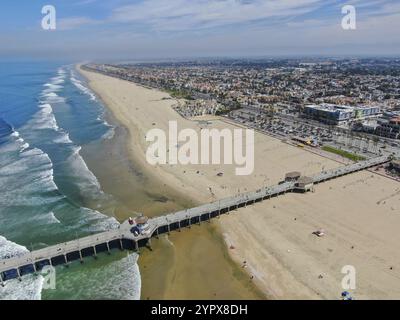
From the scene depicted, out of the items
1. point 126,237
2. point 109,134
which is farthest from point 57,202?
point 109,134

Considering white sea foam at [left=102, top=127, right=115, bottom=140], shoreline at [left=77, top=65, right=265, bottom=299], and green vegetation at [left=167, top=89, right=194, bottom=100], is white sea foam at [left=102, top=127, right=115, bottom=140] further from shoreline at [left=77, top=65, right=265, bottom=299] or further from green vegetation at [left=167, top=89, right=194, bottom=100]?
green vegetation at [left=167, top=89, right=194, bottom=100]

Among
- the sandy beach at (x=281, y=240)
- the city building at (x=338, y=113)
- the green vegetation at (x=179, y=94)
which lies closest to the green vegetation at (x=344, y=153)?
Result: the sandy beach at (x=281, y=240)

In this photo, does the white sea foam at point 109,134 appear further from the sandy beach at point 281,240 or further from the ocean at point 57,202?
the sandy beach at point 281,240

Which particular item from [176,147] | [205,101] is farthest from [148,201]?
[205,101]

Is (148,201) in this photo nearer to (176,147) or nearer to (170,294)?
(170,294)

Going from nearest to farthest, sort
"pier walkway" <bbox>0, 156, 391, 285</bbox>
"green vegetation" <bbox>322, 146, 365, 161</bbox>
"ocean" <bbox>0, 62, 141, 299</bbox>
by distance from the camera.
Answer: "ocean" <bbox>0, 62, 141, 299</bbox> < "pier walkway" <bbox>0, 156, 391, 285</bbox> < "green vegetation" <bbox>322, 146, 365, 161</bbox>

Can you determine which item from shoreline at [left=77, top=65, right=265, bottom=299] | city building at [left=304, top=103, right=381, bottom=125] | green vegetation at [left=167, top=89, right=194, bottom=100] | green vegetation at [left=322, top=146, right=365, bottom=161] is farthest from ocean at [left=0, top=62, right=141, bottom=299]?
city building at [left=304, top=103, right=381, bottom=125]

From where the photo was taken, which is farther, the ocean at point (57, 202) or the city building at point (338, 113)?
the city building at point (338, 113)
